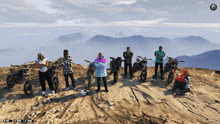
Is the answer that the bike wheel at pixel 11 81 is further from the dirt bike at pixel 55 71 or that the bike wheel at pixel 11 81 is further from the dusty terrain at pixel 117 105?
the dirt bike at pixel 55 71

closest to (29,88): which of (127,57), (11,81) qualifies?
(11,81)

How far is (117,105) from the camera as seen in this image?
17.1ft

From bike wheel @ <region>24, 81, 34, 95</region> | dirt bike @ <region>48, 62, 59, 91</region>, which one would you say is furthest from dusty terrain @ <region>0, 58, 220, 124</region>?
dirt bike @ <region>48, 62, 59, 91</region>

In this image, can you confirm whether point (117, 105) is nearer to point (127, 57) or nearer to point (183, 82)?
point (127, 57)

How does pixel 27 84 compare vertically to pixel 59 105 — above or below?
above

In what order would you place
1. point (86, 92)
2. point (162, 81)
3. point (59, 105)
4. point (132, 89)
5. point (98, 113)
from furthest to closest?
point (162, 81) → point (132, 89) → point (86, 92) → point (59, 105) → point (98, 113)

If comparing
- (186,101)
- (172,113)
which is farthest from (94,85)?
(186,101)

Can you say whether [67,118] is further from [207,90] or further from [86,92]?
[207,90]

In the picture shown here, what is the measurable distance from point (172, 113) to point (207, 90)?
148 inches

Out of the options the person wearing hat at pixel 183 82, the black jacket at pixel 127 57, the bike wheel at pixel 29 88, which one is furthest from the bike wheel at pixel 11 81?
the person wearing hat at pixel 183 82

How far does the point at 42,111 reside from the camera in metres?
4.76

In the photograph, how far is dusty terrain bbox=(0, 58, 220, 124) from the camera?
4402 millimetres

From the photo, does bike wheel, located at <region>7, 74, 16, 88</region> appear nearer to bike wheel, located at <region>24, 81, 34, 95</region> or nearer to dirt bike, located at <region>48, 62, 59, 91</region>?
bike wheel, located at <region>24, 81, 34, 95</region>

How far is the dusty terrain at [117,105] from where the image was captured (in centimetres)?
440
